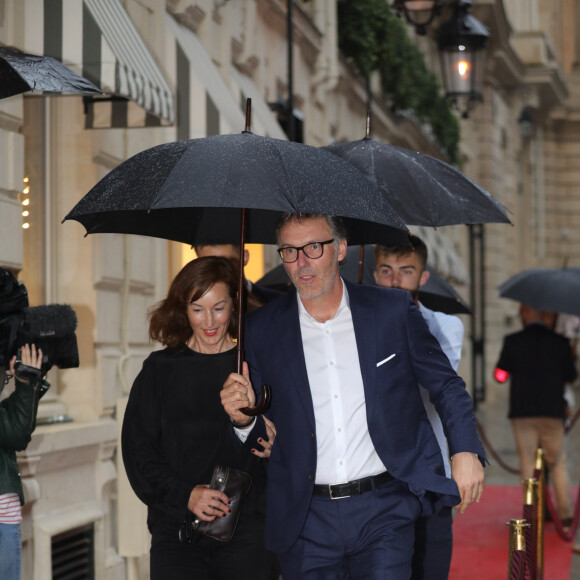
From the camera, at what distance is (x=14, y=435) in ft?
16.8

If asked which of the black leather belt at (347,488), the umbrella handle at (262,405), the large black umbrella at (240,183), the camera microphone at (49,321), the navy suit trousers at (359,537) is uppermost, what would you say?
the large black umbrella at (240,183)

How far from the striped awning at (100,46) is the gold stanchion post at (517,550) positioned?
133 inches

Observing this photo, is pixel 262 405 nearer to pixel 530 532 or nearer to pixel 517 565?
pixel 517 565

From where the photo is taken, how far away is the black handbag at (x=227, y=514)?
17.0ft

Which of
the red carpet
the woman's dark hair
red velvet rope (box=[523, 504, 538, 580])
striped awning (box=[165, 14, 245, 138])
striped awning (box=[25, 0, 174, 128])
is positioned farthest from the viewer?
striped awning (box=[165, 14, 245, 138])

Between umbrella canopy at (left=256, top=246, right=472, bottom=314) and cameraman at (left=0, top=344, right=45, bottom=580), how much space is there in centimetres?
303

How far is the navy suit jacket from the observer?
4711mm

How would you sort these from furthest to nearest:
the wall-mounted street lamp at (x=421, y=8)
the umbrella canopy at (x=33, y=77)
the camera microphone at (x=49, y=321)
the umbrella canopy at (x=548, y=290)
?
the wall-mounted street lamp at (x=421, y=8) < the umbrella canopy at (x=548, y=290) < the camera microphone at (x=49, y=321) < the umbrella canopy at (x=33, y=77)

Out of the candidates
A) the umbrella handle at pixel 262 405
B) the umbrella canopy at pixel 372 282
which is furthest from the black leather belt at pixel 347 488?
the umbrella canopy at pixel 372 282

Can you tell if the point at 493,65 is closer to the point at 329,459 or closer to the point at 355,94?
the point at 355,94

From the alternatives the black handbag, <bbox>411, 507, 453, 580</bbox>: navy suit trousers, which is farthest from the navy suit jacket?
<bbox>411, 507, 453, 580</bbox>: navy suit trousers

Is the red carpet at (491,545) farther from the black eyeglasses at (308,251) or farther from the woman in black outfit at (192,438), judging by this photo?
the black eyeglasses at (308,251)

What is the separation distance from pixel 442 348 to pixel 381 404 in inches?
45.9

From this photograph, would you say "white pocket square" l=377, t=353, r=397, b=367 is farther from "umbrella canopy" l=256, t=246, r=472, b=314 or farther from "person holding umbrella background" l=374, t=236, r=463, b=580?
"umbrella canopy" l=256, t=246, r=472, b=314
